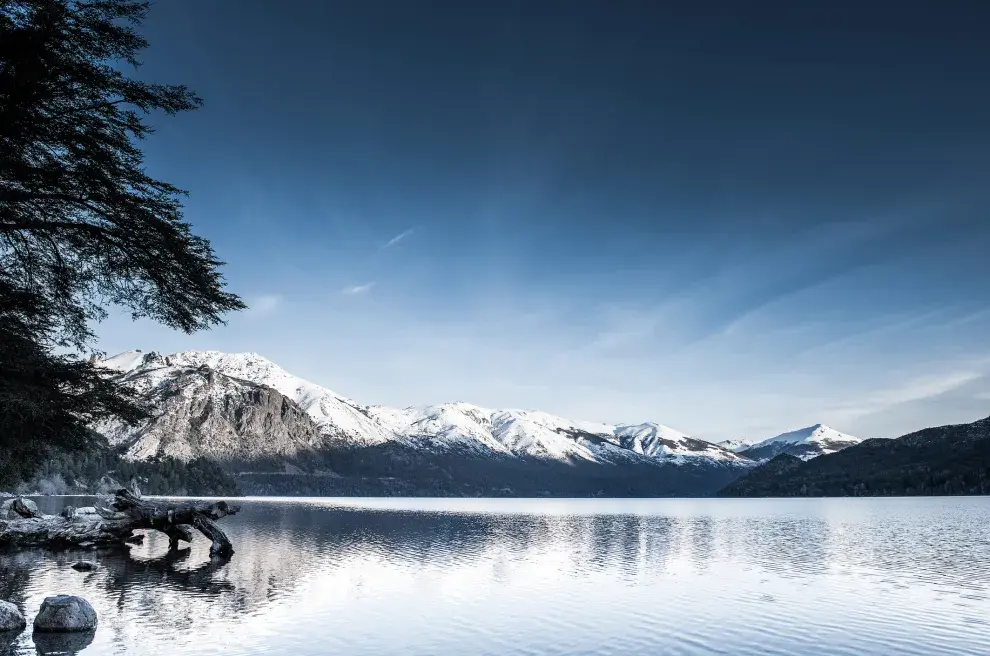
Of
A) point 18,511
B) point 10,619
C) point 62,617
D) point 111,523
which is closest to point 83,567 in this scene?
point 111,523

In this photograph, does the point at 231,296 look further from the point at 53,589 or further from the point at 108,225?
the point at 53,589

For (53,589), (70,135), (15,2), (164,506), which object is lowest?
(53,589)

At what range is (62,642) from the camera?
836 inches

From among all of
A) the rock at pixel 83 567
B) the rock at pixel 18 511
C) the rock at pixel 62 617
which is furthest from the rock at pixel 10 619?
the rock at pixel 18 511

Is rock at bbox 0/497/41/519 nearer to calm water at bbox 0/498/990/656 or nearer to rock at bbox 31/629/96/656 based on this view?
calm water at bbox 0/498/990/656

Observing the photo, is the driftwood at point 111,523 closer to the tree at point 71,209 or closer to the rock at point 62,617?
the rock at point 62,617

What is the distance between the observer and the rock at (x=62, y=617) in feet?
73.9

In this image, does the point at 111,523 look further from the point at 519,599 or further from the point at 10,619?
the point at 519,599

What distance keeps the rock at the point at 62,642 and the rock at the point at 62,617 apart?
0.24m

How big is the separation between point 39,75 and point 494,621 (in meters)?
24.5

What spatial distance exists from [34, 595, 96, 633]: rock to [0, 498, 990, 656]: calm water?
69 centimetres

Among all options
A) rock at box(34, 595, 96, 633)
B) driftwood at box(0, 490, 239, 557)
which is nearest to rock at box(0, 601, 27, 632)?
rock at box(34, 595, 96, 633)

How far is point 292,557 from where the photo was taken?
49969 mm

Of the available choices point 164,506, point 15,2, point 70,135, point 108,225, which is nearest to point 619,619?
point 108,225
